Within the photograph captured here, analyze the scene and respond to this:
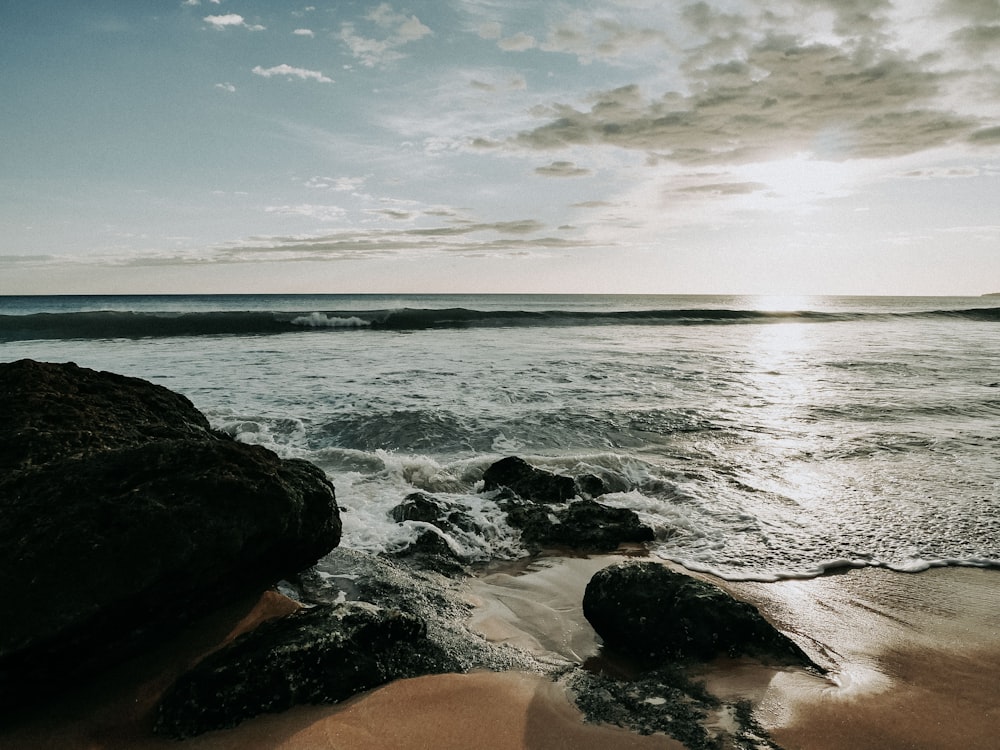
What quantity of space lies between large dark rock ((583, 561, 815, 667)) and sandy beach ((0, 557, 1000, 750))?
0.12 meters

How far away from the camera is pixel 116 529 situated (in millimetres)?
2893

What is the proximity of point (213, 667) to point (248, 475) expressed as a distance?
40.2 inches

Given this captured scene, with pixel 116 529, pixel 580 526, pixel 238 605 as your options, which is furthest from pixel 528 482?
pixel 116 529

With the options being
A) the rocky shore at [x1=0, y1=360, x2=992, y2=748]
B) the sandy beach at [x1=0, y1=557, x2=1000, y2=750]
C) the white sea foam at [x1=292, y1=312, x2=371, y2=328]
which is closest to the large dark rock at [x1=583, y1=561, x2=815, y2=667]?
the rocky shore at [x1=0, y1=360, x2=992, y2=748]

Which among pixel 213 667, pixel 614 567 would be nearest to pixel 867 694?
pixel 614 567

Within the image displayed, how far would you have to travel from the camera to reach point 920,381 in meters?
12.9

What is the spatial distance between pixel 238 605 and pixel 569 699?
193cm

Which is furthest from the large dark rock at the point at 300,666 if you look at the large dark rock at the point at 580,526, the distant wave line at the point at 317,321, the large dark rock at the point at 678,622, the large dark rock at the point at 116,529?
the distant wave line at the point at 317,321

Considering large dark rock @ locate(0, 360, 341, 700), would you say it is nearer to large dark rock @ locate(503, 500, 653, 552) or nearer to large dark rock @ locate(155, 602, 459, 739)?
large dark rock @ locate(155, 602, 459, 739)

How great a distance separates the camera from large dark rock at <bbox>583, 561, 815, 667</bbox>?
3.33 m

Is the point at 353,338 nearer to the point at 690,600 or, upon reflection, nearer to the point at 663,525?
the point at 663,525

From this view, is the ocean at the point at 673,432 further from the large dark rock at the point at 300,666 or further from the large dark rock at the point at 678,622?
the large dark rock at the point at 300,666

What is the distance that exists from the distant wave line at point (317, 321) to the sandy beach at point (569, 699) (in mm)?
26178

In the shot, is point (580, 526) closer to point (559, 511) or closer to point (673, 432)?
point (559, 511)
